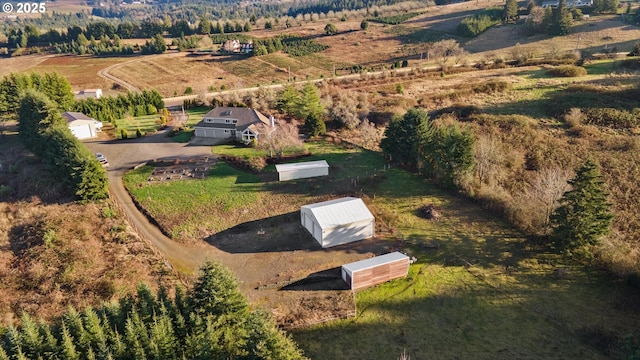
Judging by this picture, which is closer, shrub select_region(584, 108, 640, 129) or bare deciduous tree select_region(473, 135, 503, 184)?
bare deciduous tree select_region(473, 135, 503, 184)

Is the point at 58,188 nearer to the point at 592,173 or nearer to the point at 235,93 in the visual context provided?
the point at 235,93

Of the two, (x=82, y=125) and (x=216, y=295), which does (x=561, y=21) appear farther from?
(x=216, y=295)

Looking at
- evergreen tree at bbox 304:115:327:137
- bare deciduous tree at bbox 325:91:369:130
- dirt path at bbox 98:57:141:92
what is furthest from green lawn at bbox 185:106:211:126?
dirt path at bbox 98:57:141:92

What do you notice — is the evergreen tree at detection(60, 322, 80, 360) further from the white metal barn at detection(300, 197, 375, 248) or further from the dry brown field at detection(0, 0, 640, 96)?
the dry brown field at detection(0, 0, 640, 96)

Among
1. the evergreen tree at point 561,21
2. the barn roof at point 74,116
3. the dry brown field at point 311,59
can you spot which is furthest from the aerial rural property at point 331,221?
the evergreen tree at point 561,21

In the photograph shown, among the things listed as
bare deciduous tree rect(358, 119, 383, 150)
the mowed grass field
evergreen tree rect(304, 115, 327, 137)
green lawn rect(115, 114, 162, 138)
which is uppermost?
green lawn rect(115, 114, 162, 138)

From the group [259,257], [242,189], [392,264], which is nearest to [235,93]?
[242,189]

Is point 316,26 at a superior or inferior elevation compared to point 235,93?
superior

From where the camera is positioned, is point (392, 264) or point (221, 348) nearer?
point (221, 348)
